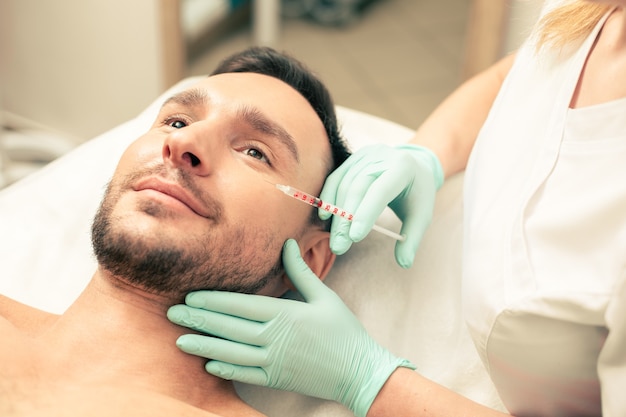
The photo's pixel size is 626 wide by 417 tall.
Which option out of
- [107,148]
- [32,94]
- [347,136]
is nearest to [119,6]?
[32,94]

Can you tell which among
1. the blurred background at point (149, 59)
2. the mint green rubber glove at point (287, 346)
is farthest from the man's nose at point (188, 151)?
the blurred background at point (149, 59)

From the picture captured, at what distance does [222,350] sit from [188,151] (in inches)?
13.0

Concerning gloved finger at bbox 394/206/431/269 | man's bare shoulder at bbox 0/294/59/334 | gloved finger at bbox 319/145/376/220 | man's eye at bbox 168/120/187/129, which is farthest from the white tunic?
man's bare shoulder at bbox 0/294/59/334

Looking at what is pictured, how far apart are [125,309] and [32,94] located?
219 centimetres

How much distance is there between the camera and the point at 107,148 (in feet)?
5.83

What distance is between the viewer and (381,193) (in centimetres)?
134

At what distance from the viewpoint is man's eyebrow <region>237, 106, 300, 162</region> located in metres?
1.32

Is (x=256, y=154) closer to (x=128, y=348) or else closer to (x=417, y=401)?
(x=128, y=348)

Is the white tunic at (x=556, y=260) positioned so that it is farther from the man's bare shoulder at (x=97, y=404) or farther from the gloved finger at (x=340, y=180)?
the man's bare shoulder at (x=97, y=404)

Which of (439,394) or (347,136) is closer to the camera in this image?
(439,394)

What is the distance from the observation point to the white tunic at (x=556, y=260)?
3.34ft

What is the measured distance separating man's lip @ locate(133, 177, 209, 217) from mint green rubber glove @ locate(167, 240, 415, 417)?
0.14 meters

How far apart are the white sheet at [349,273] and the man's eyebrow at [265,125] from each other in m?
0.33

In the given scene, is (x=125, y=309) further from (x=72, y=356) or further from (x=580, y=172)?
(x=580, y=172)
